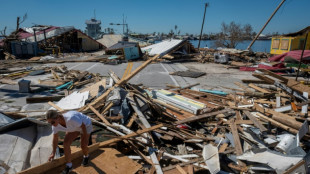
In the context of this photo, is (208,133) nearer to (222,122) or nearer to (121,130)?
(222,122)

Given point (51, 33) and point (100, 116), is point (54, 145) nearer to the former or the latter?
point (100, 116)

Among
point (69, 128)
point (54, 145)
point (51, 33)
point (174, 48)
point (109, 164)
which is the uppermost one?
point (51, 33)

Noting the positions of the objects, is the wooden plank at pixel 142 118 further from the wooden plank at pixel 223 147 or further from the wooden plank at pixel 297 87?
Answer: the wooden plank at pixel 297 87

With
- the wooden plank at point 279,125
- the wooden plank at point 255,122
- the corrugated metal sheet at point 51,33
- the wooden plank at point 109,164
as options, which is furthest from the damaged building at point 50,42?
the wooden plank at point 279,125

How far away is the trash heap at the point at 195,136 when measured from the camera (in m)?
4.23

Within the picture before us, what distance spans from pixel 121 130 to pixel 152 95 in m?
3.33

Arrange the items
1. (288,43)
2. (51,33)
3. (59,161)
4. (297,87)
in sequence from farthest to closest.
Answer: (51,33) → (288,43) → (297,87) → (59,161)

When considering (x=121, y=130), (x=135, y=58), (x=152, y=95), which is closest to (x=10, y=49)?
(x=135, y=58)

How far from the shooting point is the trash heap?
167 inches

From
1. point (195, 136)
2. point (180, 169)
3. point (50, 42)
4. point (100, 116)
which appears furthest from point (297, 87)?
point (50, 42)

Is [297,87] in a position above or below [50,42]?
A: below

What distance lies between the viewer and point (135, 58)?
2456cm

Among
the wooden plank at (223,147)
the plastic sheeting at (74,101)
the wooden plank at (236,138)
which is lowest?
the wooden plank at (223,147)

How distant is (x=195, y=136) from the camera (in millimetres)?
5586
